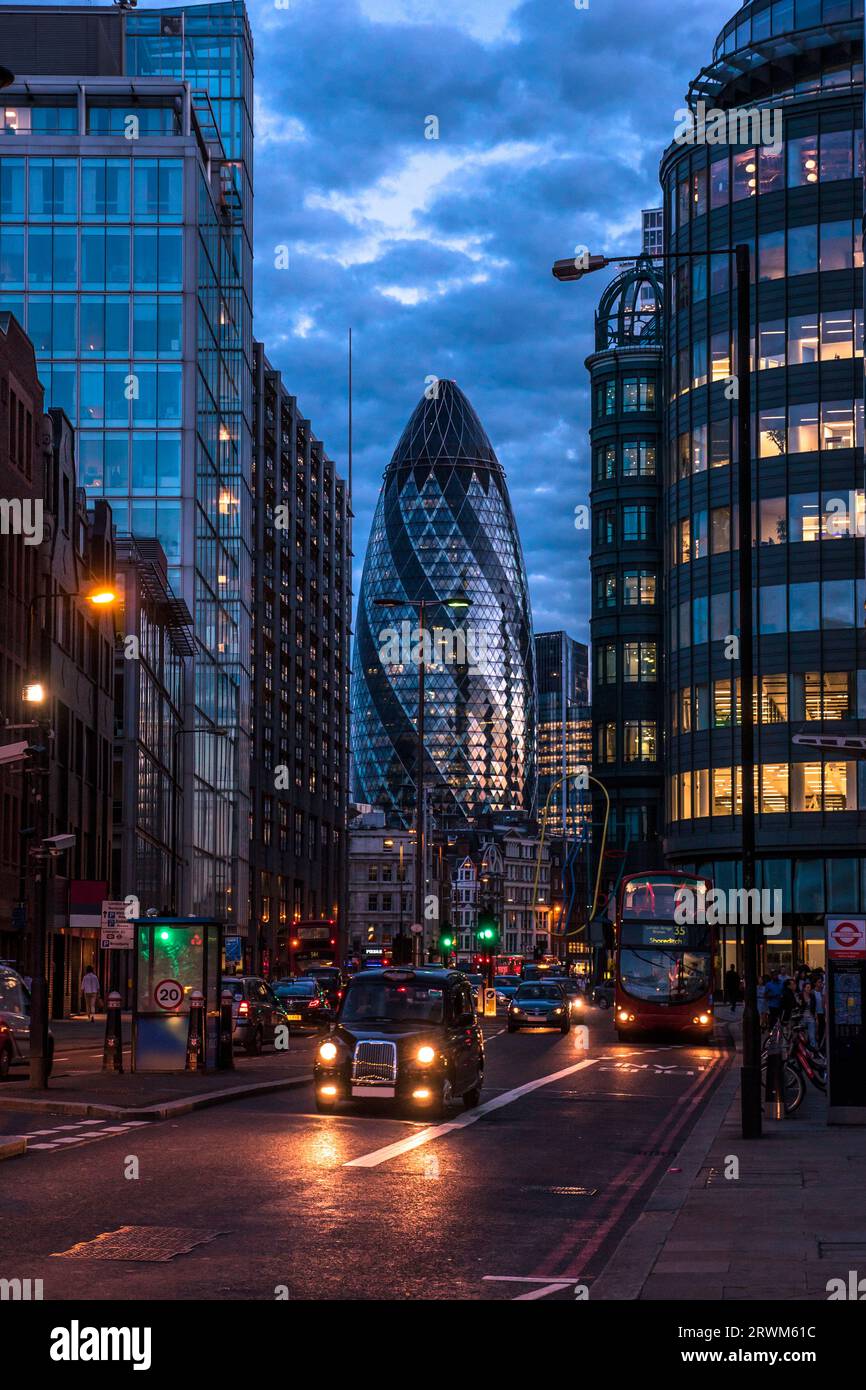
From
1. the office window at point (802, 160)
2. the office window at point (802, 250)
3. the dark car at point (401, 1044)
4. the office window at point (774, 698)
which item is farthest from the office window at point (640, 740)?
the dark car at point (401, 1044)

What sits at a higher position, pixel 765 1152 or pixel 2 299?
pixel 2 299

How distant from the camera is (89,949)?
7925 cm

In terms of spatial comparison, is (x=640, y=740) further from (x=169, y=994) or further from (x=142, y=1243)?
(x=142, y=1243)

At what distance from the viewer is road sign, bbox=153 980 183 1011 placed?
105 feet

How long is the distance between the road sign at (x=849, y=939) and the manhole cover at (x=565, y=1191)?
7591mm

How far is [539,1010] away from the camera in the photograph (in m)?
57.9

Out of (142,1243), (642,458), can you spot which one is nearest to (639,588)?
(642,458)

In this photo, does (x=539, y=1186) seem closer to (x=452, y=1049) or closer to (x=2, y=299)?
(x=452, y=1049)

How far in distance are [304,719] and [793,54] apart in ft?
261

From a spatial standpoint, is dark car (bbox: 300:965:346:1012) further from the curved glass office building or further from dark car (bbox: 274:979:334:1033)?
the curved glass office building

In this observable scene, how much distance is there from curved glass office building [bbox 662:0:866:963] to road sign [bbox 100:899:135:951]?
47258mm

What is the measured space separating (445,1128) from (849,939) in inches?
229

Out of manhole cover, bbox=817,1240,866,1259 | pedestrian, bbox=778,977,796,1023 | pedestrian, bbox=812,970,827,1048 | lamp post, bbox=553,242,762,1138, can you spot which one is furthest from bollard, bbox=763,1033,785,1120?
pedestrian, bbox=778,977,796,1023
